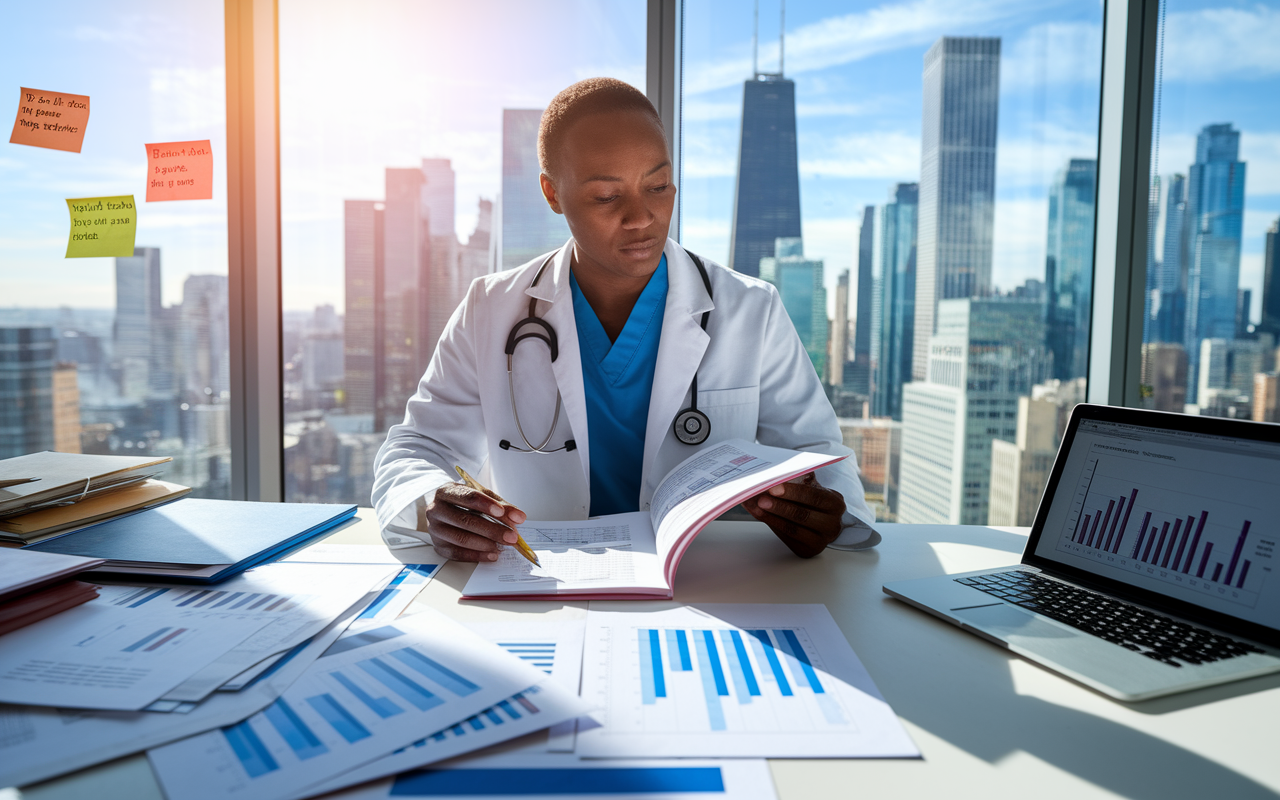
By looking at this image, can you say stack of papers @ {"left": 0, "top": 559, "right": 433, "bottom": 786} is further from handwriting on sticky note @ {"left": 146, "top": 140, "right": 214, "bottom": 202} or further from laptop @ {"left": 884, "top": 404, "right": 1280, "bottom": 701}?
handwriting on sticky note @ {"left": 146, "top": 140, "right": 214, "bottom": 202}

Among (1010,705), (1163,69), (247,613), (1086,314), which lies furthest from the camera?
(1086,314)

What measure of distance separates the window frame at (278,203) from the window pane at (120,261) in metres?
0.06

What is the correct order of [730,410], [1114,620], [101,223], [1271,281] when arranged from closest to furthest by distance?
[1114,620]
[730,410]
[1271,281]
[101,223]

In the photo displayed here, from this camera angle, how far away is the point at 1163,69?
1710 mm

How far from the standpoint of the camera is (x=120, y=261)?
1.90 m

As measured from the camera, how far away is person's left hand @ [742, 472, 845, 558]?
934mm

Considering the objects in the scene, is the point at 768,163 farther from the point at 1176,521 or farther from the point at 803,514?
the point at 1176,521

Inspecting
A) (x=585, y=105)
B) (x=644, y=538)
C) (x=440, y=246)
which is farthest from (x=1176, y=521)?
(x=440, y=246)

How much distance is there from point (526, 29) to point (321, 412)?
1141 mm

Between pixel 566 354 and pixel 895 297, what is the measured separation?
91 cm

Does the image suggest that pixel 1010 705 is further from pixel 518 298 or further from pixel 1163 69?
pixel 1163 69

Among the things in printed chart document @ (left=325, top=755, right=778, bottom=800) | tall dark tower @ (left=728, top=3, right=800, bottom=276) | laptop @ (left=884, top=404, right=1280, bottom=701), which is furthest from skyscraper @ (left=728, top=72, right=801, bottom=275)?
printed chart document @ (left=325, top=755, right=778, bottom=800)

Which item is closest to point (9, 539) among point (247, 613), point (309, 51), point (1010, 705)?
point (247, 613)

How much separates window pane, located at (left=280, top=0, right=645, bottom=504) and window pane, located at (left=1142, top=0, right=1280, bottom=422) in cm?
134
